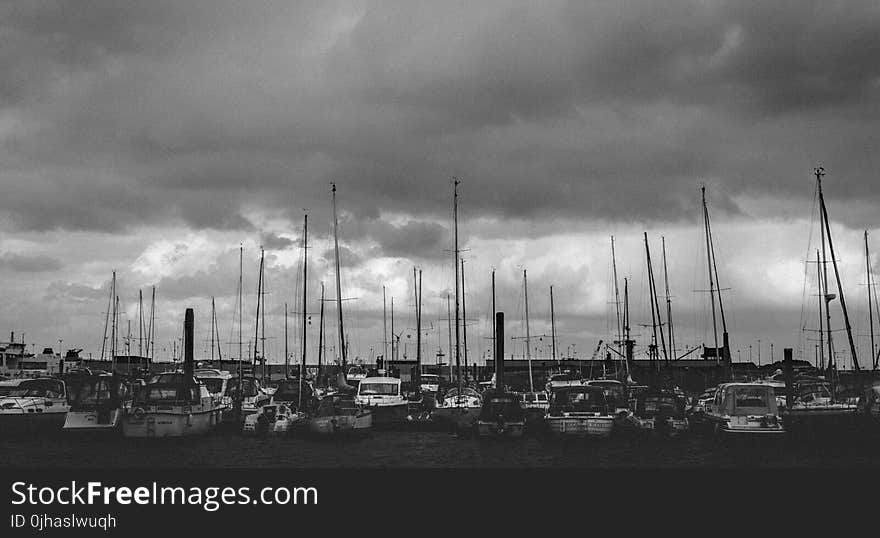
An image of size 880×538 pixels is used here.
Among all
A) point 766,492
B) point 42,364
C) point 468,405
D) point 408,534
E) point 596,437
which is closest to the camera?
point 408,534

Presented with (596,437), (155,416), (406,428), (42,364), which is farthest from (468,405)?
(42,364)

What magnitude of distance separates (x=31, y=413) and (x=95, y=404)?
12.9 feet

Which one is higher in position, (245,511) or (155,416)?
(155,416)

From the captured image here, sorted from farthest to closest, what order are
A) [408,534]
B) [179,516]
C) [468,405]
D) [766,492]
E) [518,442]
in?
[468,405]
[518,442]
[766,492]
[179,516]
[408,534]

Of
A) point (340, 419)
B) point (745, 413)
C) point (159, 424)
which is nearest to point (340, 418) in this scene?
point (340, 419)

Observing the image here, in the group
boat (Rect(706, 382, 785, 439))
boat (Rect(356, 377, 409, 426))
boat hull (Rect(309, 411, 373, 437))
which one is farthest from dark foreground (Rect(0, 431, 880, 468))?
boat (Rect(356, 377, 409, 426))

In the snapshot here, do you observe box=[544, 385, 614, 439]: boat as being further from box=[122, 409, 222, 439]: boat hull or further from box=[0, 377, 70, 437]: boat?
box=[0, 377, 70, 437]: boat

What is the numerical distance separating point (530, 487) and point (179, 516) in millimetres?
13925

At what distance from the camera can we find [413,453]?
5175cm

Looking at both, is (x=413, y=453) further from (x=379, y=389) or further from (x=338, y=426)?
(x=379, y=389)

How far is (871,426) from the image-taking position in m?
59.0

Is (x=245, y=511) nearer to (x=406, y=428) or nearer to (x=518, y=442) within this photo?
(x=518, y=442)

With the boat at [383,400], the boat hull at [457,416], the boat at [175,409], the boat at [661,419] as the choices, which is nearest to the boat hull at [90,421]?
the boat at [175,409]

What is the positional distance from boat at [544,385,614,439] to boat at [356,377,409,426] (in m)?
12.9
